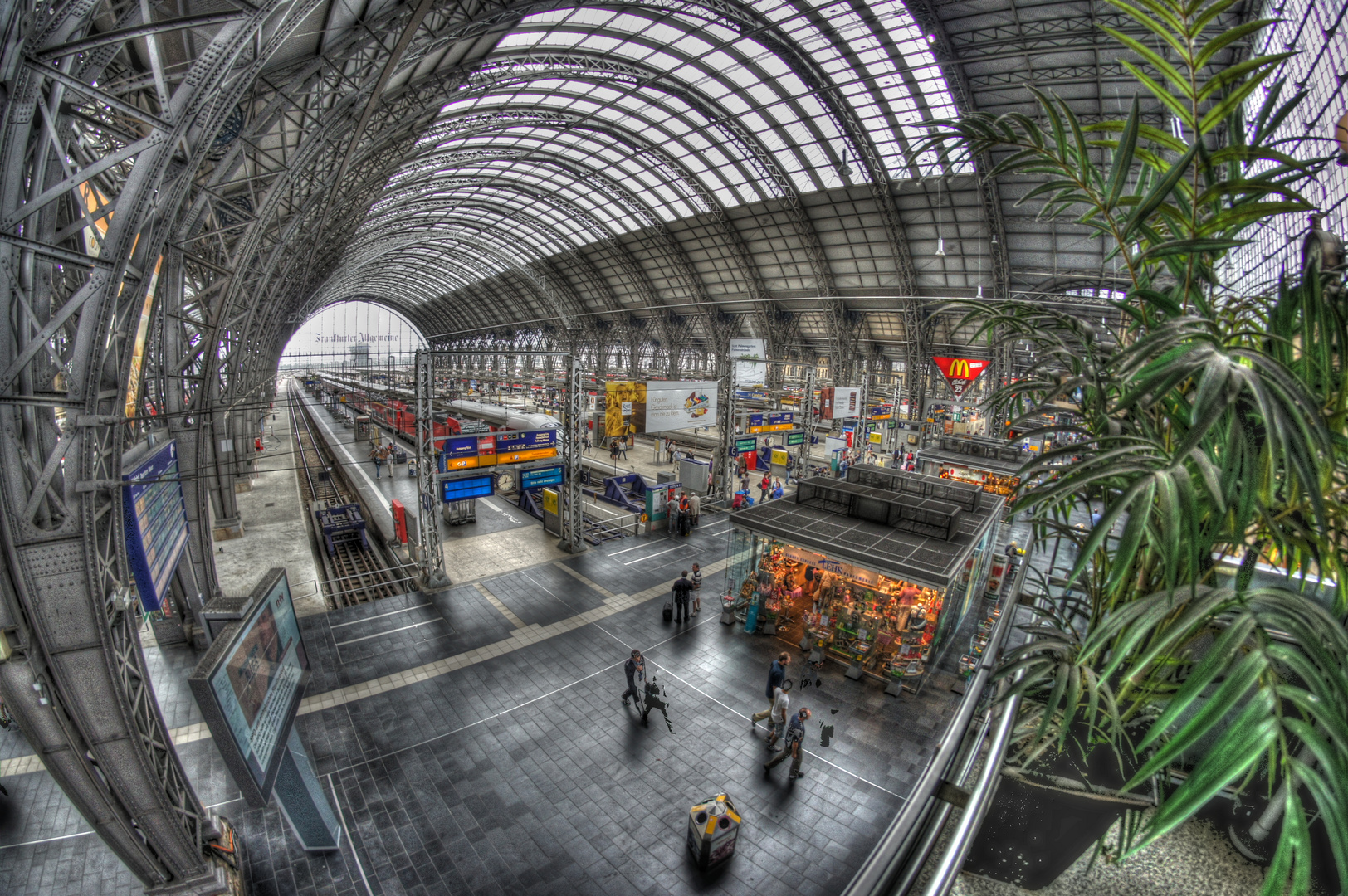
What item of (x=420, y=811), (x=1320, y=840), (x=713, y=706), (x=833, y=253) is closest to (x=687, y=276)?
(x=833, y=253)

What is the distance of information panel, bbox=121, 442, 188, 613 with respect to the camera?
7367 millimetres

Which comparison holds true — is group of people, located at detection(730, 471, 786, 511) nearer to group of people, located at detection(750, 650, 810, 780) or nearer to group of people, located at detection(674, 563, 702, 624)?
group of people, located at detection(674, 563, 702, 624)

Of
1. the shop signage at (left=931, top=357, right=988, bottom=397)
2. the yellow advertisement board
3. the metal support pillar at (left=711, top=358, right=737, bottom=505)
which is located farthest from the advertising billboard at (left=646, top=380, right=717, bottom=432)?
the shop signage at (left=931, top=357, right=988, bottom=397)

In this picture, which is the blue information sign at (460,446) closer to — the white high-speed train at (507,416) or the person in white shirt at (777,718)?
the white high-speed train at (507,416)

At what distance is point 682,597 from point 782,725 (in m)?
4.84

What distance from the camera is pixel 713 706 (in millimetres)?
10758

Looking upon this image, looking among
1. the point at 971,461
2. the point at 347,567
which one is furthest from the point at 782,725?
the point at 971,461

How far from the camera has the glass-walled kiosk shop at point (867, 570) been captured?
11.6 meters

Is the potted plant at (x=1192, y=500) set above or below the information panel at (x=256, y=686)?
above

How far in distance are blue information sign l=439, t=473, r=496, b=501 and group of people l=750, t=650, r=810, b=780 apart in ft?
33.2

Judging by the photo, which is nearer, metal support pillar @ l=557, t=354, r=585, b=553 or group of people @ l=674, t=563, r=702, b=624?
group of people @ l=674, t=563, r=702, b=624

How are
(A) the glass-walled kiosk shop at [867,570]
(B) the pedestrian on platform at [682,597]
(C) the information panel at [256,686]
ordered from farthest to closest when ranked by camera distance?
(B) the pedestrian on platform at [682,597] < (A) the glass-walled kiosk shop at [867,570] < (C) the information panel at [256,686]

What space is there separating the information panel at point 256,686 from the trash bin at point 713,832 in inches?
189

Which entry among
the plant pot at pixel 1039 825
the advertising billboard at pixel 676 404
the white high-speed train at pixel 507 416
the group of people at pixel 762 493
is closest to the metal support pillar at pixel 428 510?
the advertising billboard at pixel 676 404
